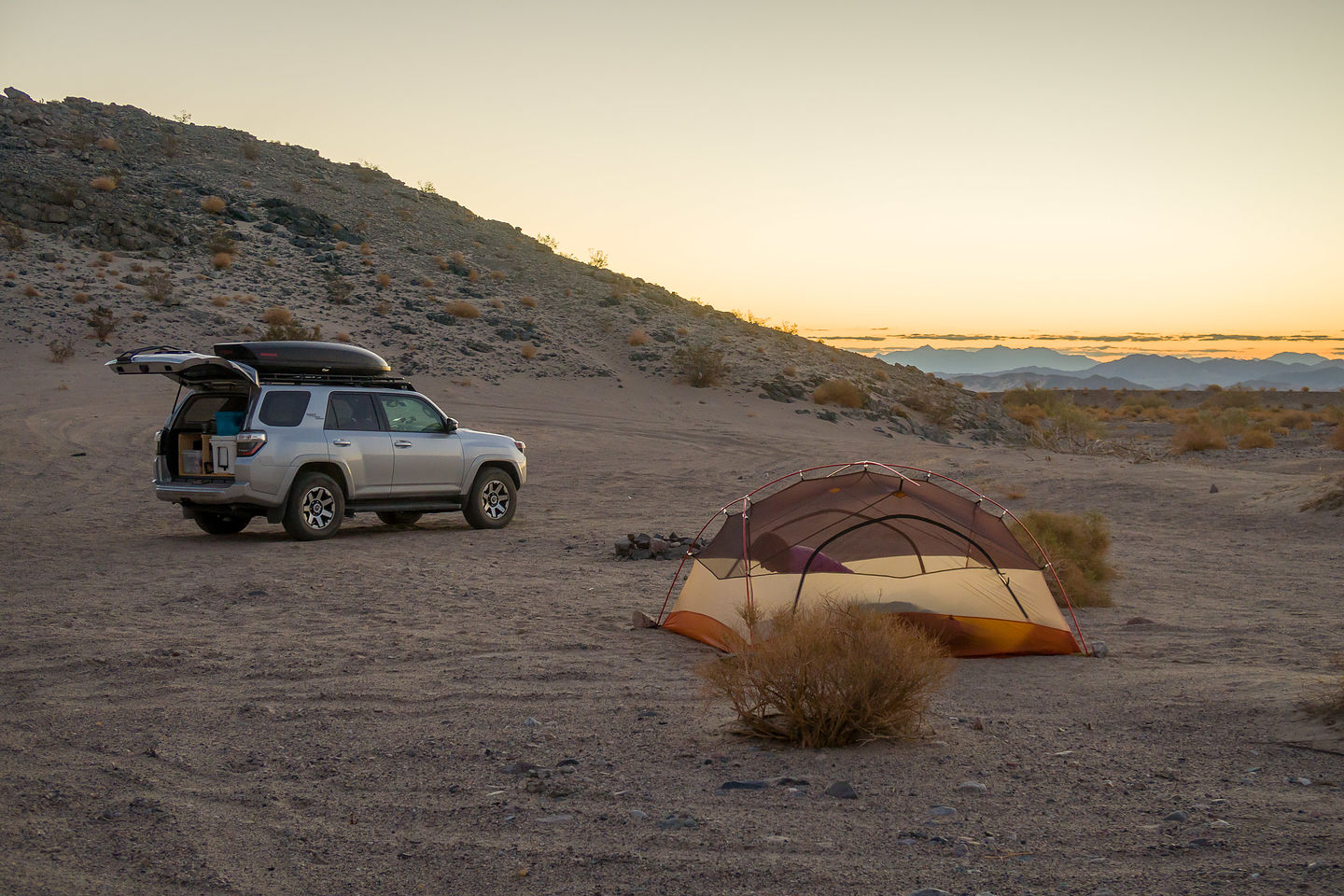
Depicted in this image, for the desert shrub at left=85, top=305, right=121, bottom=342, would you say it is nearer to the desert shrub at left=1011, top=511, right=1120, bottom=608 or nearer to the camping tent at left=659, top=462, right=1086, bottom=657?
the camping tent at left=659, top=462, right=1086, bottom=657

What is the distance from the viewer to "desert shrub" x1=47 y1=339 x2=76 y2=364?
30.1m

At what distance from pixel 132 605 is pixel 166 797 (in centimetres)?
528

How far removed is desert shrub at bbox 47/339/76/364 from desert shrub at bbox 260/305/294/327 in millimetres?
5903

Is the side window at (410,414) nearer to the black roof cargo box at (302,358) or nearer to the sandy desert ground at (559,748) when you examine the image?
the black roof cargo box at (302,358)

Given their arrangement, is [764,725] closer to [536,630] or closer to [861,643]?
[861,643]

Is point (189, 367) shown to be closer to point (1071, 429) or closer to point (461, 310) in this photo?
point (461, 310)

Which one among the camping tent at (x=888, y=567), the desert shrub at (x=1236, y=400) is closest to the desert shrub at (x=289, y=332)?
the camping tent at (x=888, y=567)

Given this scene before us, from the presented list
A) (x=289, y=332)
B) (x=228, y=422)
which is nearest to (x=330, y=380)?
(x=228, y=422)

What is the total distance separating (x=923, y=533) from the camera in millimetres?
8898

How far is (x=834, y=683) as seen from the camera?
19.5ft

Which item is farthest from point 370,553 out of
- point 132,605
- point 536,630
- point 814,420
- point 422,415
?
point 814,420

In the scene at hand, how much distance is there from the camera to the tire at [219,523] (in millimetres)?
14541

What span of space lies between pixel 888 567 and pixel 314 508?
8.28 m

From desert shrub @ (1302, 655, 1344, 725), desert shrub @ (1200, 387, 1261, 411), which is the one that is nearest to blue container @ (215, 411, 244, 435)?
desert shrub @ (1302, 655, 1344, 725)
